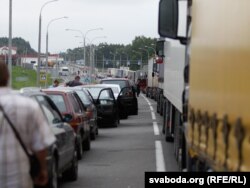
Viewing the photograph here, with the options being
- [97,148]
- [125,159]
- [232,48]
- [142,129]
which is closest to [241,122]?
[232,48]

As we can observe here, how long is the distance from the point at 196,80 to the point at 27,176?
1.98 m

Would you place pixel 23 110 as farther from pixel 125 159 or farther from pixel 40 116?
pixel 125 159

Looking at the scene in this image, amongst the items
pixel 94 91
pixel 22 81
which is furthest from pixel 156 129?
pixel 22 81

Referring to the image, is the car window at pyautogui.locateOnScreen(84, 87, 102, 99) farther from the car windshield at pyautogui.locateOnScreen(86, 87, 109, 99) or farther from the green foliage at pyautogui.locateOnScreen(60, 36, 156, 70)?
the green foliage at pyautogui.locateOnScreen(60, 36, 156, 70)

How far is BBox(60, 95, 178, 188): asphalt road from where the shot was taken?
12859 millimetres

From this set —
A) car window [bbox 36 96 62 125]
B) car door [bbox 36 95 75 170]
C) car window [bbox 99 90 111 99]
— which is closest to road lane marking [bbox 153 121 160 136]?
car window [bbox 99 90 111 99]

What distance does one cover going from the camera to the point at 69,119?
1254cm

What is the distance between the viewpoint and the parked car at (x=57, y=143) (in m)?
9.91

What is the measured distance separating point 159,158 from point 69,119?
177 inches

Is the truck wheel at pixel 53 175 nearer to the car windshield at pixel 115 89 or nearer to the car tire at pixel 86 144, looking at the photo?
the car tire at pixel 86 144

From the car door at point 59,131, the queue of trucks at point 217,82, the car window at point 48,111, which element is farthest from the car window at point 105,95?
the queue of trucks at point 217,82

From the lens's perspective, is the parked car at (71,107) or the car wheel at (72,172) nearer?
the car wheel at (72,172)

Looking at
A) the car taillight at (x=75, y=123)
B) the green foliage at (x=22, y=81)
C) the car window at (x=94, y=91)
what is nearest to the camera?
the car taillight at (x=75, y=123)

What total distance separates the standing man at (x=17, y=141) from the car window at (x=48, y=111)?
15.3ft
